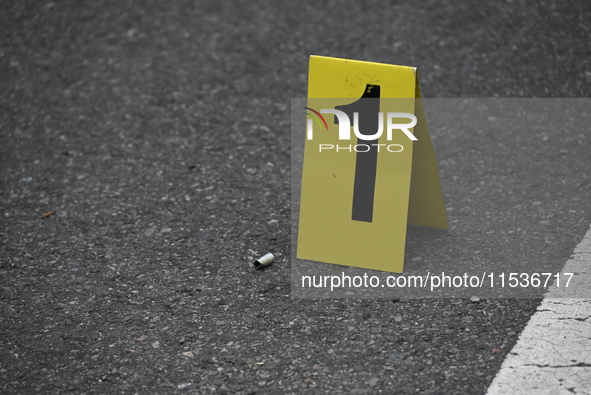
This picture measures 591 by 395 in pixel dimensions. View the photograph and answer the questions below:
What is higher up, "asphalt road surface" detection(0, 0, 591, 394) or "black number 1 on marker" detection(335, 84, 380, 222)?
"black number 1 on marker" detection(335, 84, 380, 222)

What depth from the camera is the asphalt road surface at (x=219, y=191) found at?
3221 millimetres

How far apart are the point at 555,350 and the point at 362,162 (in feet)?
4.28

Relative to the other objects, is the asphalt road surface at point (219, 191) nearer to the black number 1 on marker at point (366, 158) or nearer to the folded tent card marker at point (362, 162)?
the folded tent card marker at point (362, 162)

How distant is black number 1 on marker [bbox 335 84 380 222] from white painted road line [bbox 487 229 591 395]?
989 mm

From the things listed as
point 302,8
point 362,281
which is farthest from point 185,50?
point 362,281

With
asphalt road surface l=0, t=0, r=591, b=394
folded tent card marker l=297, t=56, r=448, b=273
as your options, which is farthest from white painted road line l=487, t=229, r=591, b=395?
folded tent card marker l=297, t=56, r=448, b=273

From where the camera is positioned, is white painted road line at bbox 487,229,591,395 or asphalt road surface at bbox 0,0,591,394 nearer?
white painted road line at bbox 487,229,591,395

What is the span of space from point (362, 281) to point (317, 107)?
945 mm

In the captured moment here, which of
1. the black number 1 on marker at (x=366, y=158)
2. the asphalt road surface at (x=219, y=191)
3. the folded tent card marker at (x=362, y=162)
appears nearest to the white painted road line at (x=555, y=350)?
the asphalt road surface at (x=219, y=191)

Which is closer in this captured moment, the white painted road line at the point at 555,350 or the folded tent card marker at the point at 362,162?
the white painted road line at the point at 555,350

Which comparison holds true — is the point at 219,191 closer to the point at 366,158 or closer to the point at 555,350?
the point at 366,158

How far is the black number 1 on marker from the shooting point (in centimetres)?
359

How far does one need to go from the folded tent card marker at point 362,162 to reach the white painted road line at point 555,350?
0.77 m

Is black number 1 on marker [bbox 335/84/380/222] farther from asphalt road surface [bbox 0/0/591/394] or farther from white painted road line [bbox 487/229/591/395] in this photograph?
white painted road line [bbox 487/229/591/395]
